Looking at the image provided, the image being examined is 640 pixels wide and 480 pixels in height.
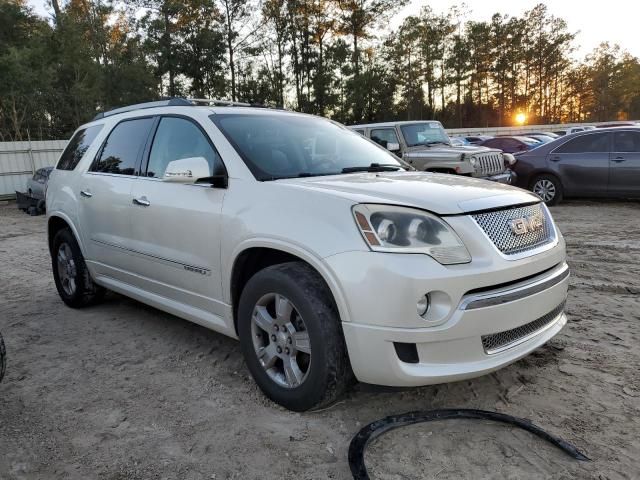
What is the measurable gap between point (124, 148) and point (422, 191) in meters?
2.72

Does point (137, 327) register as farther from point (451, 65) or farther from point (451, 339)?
point (451, 65)

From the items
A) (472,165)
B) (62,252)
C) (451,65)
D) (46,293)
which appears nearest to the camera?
(62,252)

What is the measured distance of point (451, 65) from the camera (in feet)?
158

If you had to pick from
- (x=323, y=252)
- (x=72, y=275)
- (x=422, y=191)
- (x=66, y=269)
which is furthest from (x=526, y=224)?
(x=66, y=269)

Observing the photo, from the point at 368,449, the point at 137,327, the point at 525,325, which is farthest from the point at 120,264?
the point at 525,325

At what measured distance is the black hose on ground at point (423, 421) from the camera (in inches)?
94.8

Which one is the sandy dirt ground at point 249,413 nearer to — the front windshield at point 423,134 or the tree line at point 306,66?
the front windshield at point 423,134

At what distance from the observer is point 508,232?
272 centimetres

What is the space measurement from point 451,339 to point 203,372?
6.00ft

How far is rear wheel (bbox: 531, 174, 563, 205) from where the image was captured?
35.0 feet

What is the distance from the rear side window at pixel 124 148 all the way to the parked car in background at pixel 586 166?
8941 mm

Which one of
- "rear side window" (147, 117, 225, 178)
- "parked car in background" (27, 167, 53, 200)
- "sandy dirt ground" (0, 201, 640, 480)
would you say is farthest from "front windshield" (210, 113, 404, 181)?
"parked car in background" (27, 167, 53, 200)

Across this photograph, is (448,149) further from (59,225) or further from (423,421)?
(423,421)

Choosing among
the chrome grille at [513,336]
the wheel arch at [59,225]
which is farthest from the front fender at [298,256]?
the wheel arch at [59,225]
